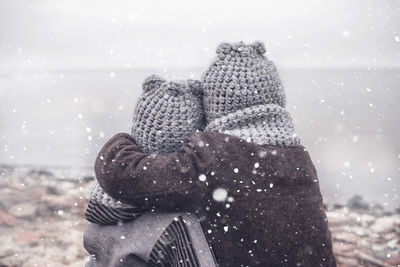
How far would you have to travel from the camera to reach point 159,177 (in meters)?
1.58

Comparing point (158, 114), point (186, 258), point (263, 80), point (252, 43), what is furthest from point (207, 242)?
point (252, 43)

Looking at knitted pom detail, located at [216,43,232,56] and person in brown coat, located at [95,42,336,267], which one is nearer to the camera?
person in brown coat, located at [95,42,336,267]

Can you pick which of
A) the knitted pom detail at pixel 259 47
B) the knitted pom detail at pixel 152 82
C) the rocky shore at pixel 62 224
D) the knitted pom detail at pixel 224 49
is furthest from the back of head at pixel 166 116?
the rocky shore at pixel 62 224

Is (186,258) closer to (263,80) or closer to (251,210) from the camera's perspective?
(251,210)

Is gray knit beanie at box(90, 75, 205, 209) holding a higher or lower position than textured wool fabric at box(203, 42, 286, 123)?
lower

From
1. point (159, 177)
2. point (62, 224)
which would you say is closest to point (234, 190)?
point (159, 177)

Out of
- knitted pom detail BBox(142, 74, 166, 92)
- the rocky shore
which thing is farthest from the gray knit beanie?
the rocky shore

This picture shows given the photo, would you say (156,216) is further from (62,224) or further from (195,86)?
(62,224)

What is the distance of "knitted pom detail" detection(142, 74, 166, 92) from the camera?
1.82 metres

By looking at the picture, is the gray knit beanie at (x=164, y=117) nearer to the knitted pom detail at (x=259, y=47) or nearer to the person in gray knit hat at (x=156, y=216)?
the person in gray knit hat at (x=156, y=216)

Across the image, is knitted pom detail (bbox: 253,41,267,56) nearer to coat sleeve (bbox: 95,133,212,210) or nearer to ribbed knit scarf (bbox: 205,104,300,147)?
Answer: ribbed knit scarf (bbox: 205,104,300,147)

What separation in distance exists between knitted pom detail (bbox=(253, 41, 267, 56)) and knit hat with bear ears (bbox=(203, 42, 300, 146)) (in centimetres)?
1

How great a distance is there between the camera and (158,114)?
1729mm

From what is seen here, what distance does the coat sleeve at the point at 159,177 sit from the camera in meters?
1.59
